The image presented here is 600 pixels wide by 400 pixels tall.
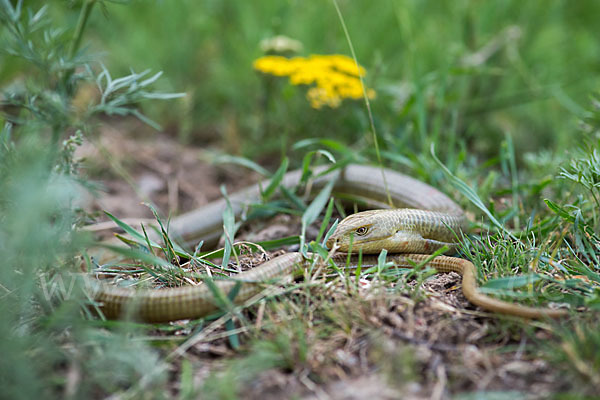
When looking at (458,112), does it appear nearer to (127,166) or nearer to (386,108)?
(386,108)

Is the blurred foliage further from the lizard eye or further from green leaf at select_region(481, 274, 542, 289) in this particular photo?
the lizard eye

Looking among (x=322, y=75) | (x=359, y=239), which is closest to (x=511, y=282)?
(x=359, y=239)

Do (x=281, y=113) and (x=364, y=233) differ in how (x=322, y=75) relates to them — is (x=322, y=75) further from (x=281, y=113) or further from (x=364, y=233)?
(x=364, y=233)

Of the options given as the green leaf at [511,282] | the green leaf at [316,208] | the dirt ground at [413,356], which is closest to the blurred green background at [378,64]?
the green leaf at [316,208]

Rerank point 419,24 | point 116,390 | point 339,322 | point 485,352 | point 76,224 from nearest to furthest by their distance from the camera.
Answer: point 116,390 < point 485,352 < point 339,322 < point 76,224 < point 419,24

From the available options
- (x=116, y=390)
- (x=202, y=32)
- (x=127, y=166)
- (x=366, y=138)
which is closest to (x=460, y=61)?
(x=366, y=138)
